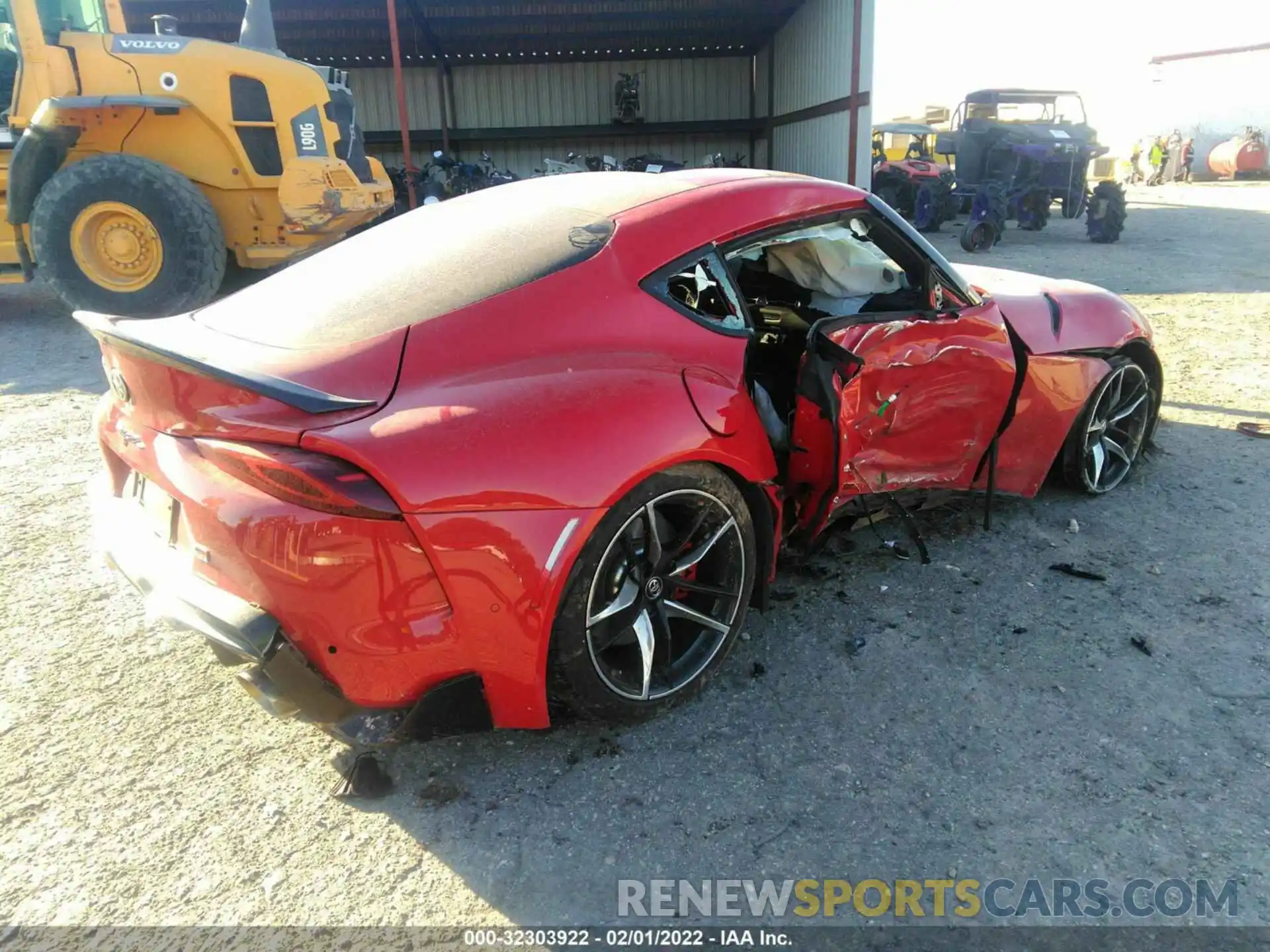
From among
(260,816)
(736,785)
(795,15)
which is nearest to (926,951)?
(736,785)

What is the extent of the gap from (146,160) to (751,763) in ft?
24.4

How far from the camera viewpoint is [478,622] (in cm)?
205

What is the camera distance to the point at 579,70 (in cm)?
2069

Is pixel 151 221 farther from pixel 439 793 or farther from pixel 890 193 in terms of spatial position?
pixel 890 193

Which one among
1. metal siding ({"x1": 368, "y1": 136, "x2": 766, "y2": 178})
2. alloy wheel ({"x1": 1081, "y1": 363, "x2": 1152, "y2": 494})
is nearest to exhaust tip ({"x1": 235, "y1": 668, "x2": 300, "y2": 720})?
alloy wheel ({"x1": 1081, "y1": 363, "x2": 1152, "y2": 494})

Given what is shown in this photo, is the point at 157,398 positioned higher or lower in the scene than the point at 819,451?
higher

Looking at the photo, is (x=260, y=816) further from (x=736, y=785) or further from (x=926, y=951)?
(x=926, y=951)

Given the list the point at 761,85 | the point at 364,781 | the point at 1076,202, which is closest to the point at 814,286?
the point at 364,781

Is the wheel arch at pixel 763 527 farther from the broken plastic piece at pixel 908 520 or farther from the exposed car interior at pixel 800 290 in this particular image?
the broken plastic piece at pixel 908 520

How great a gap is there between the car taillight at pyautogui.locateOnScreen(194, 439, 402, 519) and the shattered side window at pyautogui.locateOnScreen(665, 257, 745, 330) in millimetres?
1133

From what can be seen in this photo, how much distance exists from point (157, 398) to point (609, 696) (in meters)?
1.43

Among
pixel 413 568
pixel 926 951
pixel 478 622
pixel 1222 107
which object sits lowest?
pixel 926 951

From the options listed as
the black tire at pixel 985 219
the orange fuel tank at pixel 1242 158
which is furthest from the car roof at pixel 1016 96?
the orange fuel tank at pixel 1242 158

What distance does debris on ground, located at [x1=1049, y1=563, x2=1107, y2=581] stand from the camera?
3340 mm
